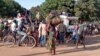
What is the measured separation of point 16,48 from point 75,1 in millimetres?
35672

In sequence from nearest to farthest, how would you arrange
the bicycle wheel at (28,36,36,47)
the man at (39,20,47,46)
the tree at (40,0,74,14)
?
1. the bicycle wheel at (28,36,36,47)
2. the man at (39,20,47,46)
3. the tree at (40,0,74,14)

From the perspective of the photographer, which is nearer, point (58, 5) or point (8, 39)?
point (8, 39)

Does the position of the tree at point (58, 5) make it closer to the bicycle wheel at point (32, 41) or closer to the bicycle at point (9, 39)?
the bicycle at point (9, 39)

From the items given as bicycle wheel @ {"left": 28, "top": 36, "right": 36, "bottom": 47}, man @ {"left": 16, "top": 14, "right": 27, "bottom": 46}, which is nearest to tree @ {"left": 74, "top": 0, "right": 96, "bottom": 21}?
man @ {"left": 16, "top": 14, "right": 27, "bottom": 46}

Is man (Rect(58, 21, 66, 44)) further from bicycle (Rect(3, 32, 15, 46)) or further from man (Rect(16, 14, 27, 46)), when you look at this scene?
bicycle (Rect(3, 32, 15, 46))

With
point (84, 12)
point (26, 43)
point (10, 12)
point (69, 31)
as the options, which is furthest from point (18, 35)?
point (10, 12)

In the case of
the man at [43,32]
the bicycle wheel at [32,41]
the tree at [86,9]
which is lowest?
the bicycle wheel at [32,41]

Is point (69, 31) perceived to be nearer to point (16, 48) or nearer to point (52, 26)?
point (16, 48)

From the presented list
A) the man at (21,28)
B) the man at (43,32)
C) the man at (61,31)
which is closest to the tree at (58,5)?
the man at (61,31)

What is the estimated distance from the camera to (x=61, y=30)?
23.3m

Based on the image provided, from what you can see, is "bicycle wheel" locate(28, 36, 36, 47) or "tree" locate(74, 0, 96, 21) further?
"tree" locate(74, 0, 96, 21)

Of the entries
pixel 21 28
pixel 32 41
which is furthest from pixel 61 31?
pixel 32 41

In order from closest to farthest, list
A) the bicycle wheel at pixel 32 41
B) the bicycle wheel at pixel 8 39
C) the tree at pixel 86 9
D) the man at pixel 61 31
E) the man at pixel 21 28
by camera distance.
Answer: the bicycle wheel at pixel 32 41, the man at pixel 21 28, the bicycle wheel at pixel 8 39, the man at pixel 61 31, the tree at pixel 86 9

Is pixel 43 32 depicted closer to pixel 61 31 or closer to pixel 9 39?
pixel 9 39
